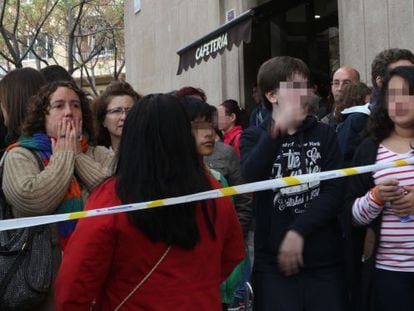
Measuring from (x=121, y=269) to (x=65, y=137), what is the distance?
1.10m

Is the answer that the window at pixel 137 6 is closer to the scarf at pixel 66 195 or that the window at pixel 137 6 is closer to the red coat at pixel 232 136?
the red coat at pixel 232 136

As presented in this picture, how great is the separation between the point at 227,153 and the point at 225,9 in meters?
10.1

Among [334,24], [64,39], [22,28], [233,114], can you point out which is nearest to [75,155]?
[233,114]

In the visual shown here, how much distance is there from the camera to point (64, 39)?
36344 millimetres

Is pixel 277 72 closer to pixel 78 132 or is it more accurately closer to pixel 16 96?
pixel 78 132

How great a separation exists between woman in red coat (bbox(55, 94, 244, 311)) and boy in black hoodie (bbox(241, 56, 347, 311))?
2.19 ft

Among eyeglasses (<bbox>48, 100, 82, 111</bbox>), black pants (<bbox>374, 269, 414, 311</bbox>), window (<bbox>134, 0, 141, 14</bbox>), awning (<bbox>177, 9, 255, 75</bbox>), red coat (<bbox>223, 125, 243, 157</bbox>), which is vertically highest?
window (<bbox>134, 0, 141, 14</bbox>)

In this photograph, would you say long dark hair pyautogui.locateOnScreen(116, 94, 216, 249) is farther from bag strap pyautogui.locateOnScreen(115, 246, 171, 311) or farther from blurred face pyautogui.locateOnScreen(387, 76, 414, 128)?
blurred face pyautogui.locateOnScreen(387, 76, 414, 128)

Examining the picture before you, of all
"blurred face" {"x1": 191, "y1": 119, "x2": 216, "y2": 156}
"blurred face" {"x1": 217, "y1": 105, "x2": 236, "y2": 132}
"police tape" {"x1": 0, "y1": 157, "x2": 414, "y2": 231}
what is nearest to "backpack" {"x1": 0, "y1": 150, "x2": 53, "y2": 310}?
"police tape" {"x1": 0, "y1": 157, "x2": 414, "y2": 231}

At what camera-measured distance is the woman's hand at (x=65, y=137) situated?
128 inches

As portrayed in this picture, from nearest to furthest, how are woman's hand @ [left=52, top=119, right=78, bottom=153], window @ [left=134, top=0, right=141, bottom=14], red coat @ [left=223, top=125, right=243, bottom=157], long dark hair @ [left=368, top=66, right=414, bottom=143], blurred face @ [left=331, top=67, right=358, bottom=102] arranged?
woman's hand @ [left=52, top=119, right=78, bottom=153]
long dark hair @ [left=368, top=66, right=414, bottom=143]
blurred face @ [left=331, top=67, right=358, bottom=102]
red coat @ [left=223, top=125, right=243, bottom=157]
window @ [left=134, top=0, right=141, bottom=14]

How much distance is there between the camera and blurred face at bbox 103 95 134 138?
4348 millimetres

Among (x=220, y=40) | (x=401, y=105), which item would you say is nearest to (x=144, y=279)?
(x=401, y=105)

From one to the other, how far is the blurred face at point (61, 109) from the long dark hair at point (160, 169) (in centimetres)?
101
